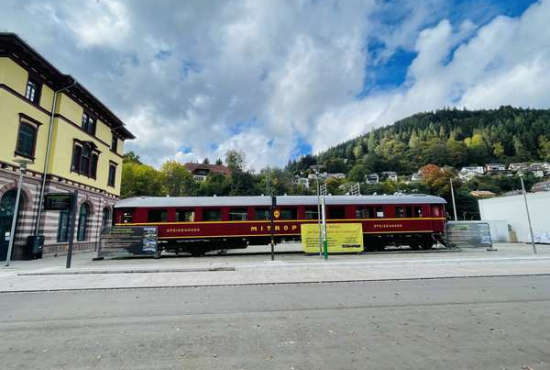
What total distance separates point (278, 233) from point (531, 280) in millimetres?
13414

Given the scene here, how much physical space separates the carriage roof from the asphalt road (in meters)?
11.6

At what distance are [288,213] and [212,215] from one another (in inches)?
206

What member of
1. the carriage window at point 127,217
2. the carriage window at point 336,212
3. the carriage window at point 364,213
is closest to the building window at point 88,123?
the carriage window at point 127,217

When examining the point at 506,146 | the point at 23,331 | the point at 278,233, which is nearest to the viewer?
the point at 23,331

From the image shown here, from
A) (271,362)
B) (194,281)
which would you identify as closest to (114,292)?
(194,281)

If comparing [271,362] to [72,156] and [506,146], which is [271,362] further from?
[506,146]

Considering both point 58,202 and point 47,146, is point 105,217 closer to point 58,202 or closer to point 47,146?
point 47,146

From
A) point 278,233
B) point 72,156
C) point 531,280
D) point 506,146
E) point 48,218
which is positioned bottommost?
point 531,280

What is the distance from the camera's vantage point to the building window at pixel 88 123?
23.7 meters

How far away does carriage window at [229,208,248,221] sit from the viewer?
20.4m

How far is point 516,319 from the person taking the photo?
5.66m

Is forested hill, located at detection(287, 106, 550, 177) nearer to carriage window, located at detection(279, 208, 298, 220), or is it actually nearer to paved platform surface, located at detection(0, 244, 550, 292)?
carriage window, located at detection(279, 208, 298, 220)

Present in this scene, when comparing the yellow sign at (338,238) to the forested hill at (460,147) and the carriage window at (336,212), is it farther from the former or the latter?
the forested hill at (460,147)

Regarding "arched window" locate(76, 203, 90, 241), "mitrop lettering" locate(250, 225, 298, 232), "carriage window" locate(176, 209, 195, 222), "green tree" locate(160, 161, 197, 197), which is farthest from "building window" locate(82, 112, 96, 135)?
"green tree" locate(160, 161, 197, 197)
